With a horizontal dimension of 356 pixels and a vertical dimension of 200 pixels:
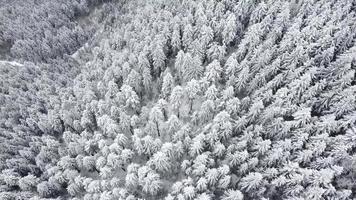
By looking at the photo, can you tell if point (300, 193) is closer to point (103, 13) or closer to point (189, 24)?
point (189, 24)

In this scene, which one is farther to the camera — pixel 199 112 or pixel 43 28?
pixel 43 28

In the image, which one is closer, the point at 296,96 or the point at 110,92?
the point at 296,96

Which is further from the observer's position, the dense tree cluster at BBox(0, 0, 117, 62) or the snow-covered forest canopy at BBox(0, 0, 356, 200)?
the dense tree cluster at BBox(0, 0, 117, 62)

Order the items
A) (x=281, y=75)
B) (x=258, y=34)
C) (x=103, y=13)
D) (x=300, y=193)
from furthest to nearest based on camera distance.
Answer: (x=103, y=13) < (x=258, y=34) < (x=281, y=75) < (x=300, y=193)

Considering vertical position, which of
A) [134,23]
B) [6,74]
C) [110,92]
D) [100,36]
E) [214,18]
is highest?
[214,18]

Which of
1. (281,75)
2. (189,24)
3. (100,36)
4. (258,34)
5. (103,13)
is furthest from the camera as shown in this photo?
(103,13)

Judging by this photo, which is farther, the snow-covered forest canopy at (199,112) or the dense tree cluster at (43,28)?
the dense tree cluster at (43,28)

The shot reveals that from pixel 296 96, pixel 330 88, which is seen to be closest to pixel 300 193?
pixel 296 96

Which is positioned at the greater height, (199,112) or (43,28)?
(43,28)
